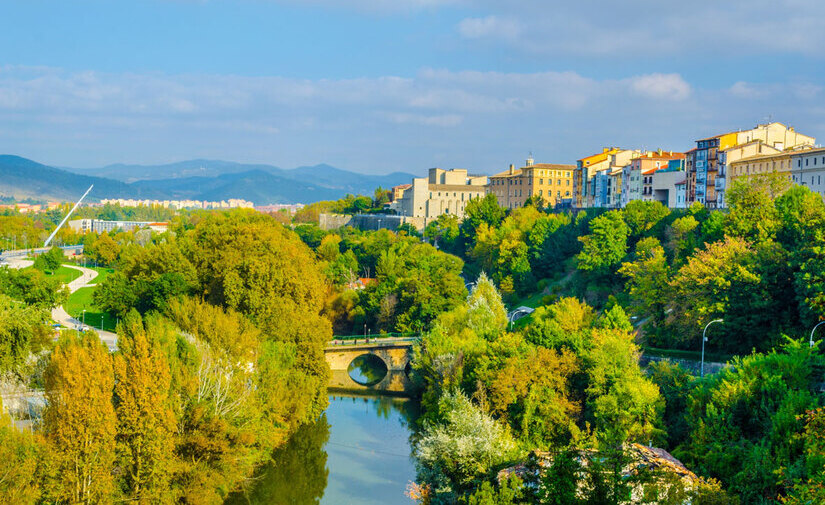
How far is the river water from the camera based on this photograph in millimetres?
30641

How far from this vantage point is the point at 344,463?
34719 millimetres

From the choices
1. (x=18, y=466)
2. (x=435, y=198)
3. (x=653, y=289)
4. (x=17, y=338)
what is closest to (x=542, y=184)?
(x=435, y=198)

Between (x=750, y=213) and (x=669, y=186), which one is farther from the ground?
(x=669, y=186)

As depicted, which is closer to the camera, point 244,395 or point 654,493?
point 654,493

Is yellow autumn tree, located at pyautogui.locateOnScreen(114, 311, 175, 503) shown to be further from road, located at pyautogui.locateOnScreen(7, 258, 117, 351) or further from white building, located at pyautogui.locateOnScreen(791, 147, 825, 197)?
white building, located at pyautogui.locateOnScreen(791, 147, 825, 197)

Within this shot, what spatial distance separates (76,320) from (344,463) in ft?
106

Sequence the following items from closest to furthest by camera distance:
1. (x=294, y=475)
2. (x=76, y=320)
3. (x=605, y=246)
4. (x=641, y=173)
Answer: (x=294, y=475), (x=605, y=246), (x=76, y=320), (x=641, y=173)

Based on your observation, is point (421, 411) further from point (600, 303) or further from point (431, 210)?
point (431, 210)

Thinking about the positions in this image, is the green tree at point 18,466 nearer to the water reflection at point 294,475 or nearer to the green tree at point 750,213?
the water reflection at point 294,475

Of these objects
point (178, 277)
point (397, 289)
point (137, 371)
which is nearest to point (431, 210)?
point (397, 289)

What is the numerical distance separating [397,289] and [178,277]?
16084 millimetres

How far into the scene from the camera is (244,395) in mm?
28328

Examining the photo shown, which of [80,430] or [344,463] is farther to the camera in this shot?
[344,463]

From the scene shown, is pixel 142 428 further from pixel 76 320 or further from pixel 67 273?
pixel 67 273
